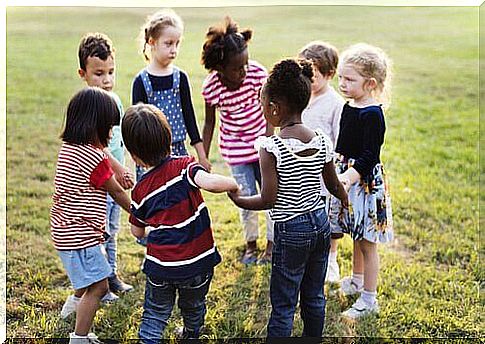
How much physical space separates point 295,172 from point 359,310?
1.01 metres

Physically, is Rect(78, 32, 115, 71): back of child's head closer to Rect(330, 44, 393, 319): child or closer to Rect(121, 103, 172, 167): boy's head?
Rect(121, 103, 172, 167): boy's head

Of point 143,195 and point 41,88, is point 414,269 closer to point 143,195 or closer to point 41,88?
point 143,195

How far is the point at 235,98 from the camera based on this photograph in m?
4.39

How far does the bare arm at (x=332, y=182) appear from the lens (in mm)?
3473

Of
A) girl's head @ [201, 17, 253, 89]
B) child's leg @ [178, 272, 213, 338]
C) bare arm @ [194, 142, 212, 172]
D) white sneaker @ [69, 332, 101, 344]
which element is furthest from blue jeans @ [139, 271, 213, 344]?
girl's head @ [201, 17, 253, 89]

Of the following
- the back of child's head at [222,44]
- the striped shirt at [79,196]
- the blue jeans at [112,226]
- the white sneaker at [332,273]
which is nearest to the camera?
the striped shirt at [79,196]

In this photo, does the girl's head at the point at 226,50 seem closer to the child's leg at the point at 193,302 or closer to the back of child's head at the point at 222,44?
the back of child's head at the point at 222,44

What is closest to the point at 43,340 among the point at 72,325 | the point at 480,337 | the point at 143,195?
the point at 72,325

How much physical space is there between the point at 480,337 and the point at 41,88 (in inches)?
205

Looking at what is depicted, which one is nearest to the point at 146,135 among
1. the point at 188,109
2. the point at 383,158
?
the point at 188,109

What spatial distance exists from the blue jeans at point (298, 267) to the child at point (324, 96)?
57 centimetres

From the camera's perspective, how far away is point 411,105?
25.2 feet

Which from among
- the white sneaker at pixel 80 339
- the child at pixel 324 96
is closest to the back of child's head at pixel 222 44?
the child at pixel 324 96

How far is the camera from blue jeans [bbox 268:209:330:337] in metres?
3.43
